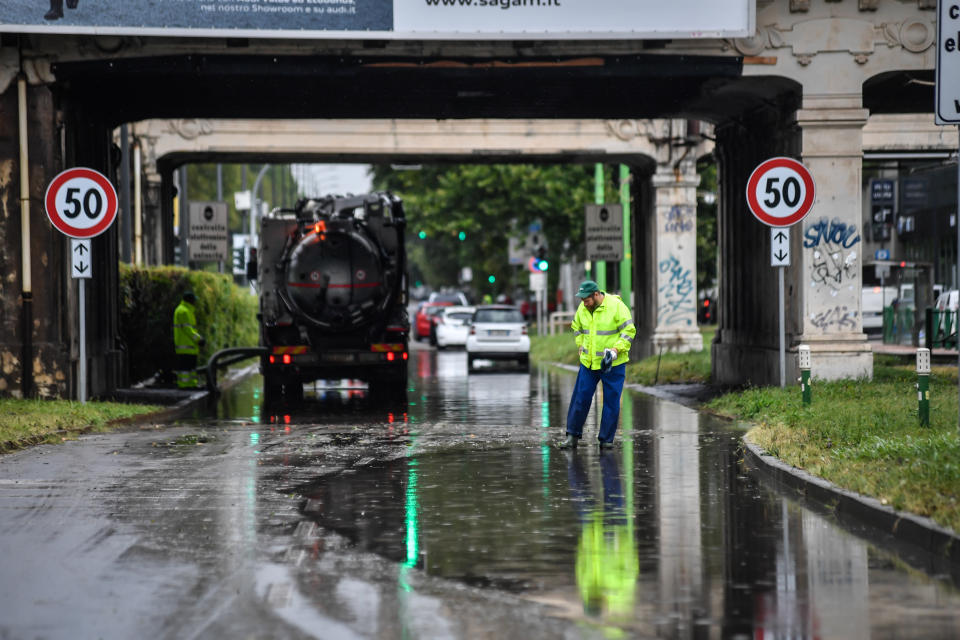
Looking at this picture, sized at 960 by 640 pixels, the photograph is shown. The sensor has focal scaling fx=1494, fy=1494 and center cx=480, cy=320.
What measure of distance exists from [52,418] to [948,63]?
10.3m

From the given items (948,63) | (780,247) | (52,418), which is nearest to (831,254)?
(780,247)

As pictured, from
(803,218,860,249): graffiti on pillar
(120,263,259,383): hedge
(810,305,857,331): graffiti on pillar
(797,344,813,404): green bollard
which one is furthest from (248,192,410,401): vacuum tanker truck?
(797,344,813,404): green bollard

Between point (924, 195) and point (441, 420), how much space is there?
33976 mm

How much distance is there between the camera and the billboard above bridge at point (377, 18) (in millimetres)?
18328

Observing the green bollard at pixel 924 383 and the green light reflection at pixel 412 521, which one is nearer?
the green light reflection at pixel 412 521

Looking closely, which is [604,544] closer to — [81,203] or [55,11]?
[81,203]

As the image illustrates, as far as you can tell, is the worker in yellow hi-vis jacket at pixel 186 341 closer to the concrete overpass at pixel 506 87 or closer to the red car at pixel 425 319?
the concrete overpass at pixel 506 87

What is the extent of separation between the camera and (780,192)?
1752 centimetres

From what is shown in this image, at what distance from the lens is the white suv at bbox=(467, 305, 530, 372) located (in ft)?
120

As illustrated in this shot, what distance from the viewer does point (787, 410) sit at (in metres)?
16.3

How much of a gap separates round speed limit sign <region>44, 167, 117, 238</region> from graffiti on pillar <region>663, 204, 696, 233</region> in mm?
17426

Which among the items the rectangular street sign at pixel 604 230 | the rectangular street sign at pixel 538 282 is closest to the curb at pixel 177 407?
the rectangular street sign at pixel 604 230

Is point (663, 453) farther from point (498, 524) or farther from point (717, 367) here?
point (717, 367)

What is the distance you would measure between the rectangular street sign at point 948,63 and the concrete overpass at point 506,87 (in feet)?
26.7
